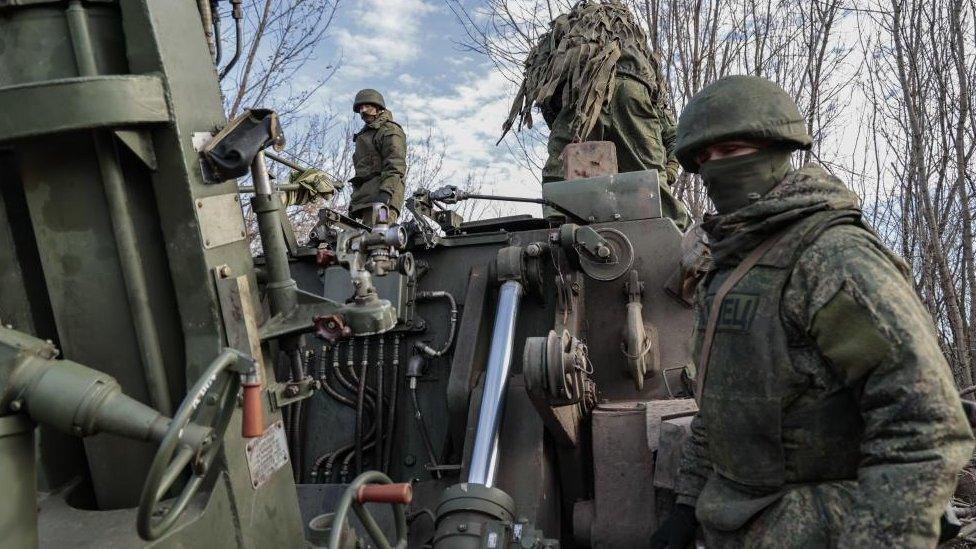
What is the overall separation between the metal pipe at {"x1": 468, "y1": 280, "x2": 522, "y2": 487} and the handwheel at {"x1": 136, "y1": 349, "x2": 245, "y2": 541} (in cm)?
134

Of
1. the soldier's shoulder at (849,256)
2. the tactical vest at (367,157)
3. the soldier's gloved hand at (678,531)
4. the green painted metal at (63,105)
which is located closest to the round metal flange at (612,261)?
the soldier's gloved hand at (678,531)

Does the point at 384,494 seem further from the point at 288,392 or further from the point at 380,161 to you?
the point at 380,161

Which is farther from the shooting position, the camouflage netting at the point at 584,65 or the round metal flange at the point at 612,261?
the camouflage netting at the point at 584,65

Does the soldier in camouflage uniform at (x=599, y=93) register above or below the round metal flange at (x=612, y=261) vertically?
above

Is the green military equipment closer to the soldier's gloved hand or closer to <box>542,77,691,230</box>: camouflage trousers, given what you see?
the soldier's gloved hand

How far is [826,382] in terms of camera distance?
2109mm

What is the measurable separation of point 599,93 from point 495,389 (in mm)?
3261

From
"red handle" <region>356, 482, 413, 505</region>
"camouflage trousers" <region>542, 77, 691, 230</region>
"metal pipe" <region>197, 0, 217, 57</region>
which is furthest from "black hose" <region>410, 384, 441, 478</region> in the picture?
"camouflage trousers" <region>542, 77, 691, 230</region>

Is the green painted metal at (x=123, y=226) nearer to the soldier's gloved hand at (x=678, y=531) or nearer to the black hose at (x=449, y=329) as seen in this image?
the soldier's gloved hand at (x=678, y=531)

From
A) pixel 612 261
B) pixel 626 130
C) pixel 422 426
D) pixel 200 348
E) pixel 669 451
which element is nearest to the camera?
pixel 200 348

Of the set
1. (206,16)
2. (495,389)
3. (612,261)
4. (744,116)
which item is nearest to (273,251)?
(206,16)

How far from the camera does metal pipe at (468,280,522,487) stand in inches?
131

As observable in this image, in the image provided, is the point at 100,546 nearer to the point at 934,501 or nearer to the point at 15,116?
the point at 15,116

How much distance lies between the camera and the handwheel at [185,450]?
1.83 m
